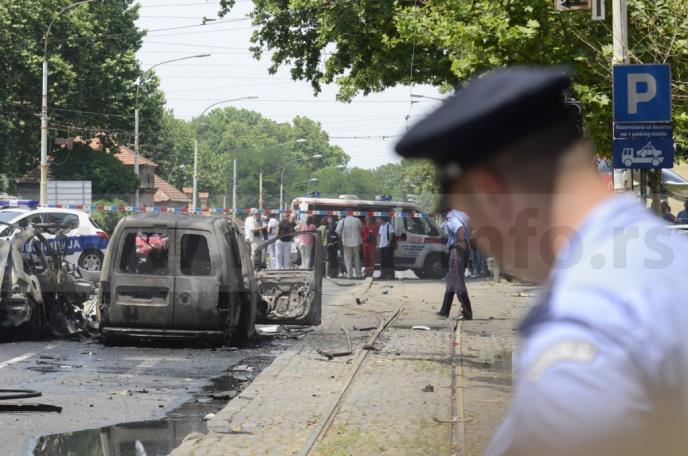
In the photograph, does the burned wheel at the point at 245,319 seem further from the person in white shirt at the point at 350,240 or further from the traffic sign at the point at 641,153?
the person in white shirt at the point at 350,240

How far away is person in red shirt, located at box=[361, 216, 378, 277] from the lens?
31.8 metres

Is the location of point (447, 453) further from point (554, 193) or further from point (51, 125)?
point (51, 125)

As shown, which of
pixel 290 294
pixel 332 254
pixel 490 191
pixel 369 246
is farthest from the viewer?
pixel 369 246

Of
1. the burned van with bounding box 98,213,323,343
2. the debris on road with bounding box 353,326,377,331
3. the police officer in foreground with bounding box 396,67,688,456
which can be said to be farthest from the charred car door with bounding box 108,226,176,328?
the police officer in foreground with bounding box 396,67,688,456

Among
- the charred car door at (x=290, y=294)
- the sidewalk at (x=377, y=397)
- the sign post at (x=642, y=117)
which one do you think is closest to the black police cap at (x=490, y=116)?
the sidewalk at (x=377, y=397)

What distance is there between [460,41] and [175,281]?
7.68 m

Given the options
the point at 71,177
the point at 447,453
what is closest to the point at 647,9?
the point at 447,453

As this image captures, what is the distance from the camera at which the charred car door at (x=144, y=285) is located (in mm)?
13914

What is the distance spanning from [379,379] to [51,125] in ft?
153

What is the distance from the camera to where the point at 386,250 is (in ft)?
102

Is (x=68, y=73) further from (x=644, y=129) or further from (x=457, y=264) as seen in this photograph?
(x=644, y=129)

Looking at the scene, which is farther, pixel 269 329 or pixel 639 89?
pixel 269 329

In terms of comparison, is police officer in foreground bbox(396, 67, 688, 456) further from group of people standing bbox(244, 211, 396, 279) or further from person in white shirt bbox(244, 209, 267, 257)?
person in white shirt bbox(244, 209, 267, 257)

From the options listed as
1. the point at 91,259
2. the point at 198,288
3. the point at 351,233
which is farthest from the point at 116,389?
the point at 351,233
